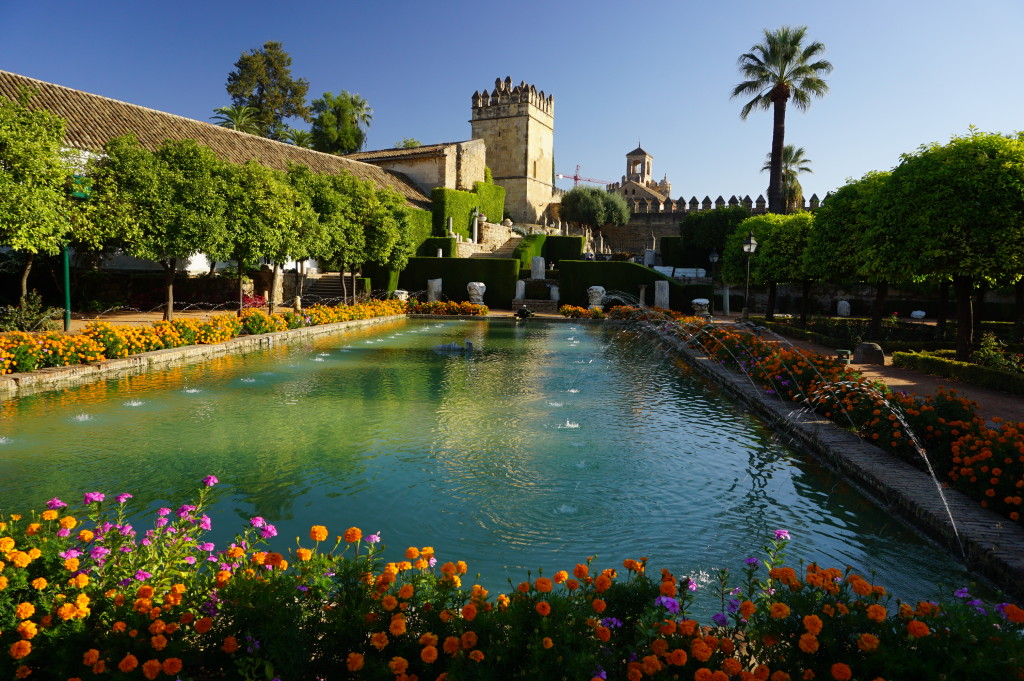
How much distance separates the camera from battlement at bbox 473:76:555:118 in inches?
2324

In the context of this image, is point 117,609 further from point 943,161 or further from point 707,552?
point 943,161

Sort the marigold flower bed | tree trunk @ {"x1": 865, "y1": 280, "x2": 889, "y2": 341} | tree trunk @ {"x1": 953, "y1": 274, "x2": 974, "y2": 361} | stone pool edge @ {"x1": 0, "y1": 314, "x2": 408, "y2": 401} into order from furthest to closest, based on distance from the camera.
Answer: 1. tree trunk @ {"x1": 865, "y1": 280, "x2": 889, "y2": 341}
2. tree trunk @ {"x1": 953, "y1": 274, "x2": 974, "y2": 361}
3. stone pool edge @ {"x1": 0, "y1": 314, "x2": 408, "y2": 401}
4. the marigold flower bed

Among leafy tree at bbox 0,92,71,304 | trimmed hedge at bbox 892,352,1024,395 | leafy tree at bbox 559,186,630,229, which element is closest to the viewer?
trimmed hedge at bbox 892,352,1024,395

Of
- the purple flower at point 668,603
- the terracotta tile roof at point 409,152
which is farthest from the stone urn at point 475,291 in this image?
the purple flower at point 668,603

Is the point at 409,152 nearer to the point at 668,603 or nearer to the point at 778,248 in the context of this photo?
the point at 778,248

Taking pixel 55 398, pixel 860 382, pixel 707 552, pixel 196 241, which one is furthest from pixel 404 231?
pixel 707 552

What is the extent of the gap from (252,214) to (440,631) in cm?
1769

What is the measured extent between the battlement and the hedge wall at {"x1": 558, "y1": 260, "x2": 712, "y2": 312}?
111 ft

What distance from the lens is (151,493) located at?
524 cm

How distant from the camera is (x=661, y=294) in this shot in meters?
29.1

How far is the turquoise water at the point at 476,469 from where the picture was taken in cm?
446

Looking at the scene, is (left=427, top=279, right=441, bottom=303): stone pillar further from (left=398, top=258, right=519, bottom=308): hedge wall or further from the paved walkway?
the paved walkway

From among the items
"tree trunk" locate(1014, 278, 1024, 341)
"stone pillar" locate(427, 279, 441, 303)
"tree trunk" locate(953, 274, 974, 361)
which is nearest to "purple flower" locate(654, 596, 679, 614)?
"tree trunk" locate(953, 274, 974, 361)

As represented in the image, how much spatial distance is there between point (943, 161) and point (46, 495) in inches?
589
